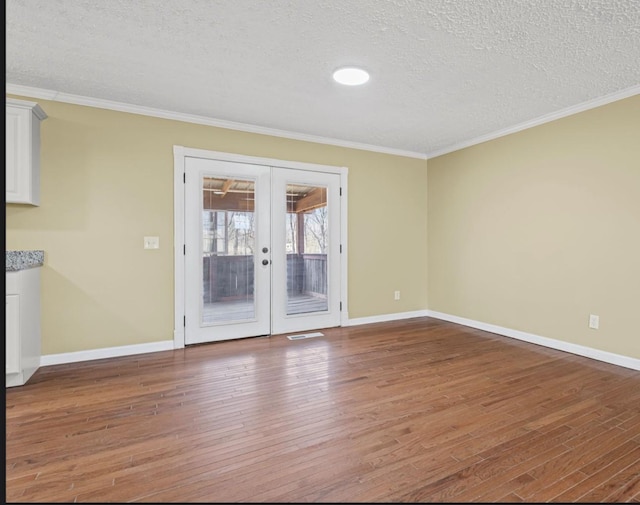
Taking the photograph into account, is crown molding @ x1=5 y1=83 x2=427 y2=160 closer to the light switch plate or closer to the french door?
the french door

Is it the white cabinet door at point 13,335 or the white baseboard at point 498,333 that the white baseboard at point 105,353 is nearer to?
the white baseboard at point 498,333

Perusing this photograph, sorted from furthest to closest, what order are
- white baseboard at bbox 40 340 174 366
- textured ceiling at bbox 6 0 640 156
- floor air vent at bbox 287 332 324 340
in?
1. floor air vent at bbox 287 332 324 340
2. white baseboard at bbox 40 340 174 366
3. textured ceiling at bbox 6 0 640 156

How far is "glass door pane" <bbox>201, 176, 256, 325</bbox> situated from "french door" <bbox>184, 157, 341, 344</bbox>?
1 cm

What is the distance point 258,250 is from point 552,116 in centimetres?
348

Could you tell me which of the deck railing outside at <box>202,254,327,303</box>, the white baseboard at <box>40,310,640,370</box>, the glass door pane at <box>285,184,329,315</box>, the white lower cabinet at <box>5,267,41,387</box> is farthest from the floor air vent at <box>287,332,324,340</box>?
the white lower cabinet at <box>5,267,41,387</box>

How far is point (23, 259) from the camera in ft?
9.37

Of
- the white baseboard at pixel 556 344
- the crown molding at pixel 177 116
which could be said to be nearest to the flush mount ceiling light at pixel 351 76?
the crown molding at pixel 177 116

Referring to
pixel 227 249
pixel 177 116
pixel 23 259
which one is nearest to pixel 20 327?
pixel 23 259

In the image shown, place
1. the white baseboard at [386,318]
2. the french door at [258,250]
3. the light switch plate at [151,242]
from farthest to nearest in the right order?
the white baseboard at [386,318] → the french door at [258,250] → the light switch plate at [151,242]

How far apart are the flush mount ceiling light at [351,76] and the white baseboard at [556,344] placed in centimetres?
325

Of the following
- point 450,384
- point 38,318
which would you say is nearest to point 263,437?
point 450,384

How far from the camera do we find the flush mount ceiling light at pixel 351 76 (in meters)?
2.79

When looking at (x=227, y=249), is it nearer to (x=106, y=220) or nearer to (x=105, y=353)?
(x=106, y=220)

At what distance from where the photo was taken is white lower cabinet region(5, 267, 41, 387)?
267 centimetres
